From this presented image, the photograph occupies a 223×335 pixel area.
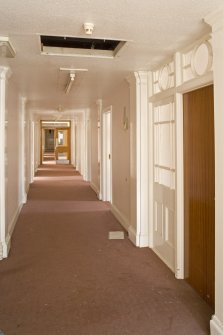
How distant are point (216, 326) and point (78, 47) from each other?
307cm

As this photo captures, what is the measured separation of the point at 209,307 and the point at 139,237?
5.99 feet

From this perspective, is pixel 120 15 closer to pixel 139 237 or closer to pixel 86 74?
pixel 86 74

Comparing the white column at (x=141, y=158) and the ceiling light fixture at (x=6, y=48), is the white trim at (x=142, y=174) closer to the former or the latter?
the white column at (x=141, y=158)

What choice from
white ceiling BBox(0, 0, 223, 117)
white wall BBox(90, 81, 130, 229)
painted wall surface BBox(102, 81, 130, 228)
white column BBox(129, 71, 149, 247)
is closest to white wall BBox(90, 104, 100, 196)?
white wall BBox(90, 81, 130, 229)

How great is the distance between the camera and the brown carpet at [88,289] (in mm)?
2750

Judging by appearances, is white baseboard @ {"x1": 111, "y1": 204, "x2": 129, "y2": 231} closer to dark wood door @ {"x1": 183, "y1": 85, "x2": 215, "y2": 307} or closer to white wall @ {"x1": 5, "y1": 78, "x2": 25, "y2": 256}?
white wall @ {"x1": 5, "y1": 78, "x2": 25, "y2": 256}

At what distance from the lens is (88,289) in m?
3.44

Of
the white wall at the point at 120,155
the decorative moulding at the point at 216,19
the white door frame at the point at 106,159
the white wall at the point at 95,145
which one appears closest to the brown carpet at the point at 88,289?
the white wall at the point at 120,155

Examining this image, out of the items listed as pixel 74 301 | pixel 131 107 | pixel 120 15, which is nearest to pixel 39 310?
pixel 74 301

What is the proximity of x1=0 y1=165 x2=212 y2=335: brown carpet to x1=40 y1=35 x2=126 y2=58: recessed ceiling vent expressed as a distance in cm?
240

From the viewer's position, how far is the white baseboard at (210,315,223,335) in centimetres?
245

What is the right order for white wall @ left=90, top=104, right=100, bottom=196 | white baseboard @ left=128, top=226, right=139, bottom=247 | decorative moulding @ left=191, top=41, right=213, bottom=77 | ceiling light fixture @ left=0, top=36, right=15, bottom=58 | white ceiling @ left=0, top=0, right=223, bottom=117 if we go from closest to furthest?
white ceiling @ left=0, top=0, right=223, bottom=117 < decorative moulding @ left=191, top=41, right=213, bottom=77 < ceiling light fixture @ left=0, top=36, right=15, bottom=58 < white baseboard @ left=128, top=226, right=139, bottom=247 < white wall @ left=90, top=104, right=100, bottom=196

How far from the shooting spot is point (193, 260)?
342 centimetres

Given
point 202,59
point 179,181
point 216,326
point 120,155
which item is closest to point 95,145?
point 120,155
